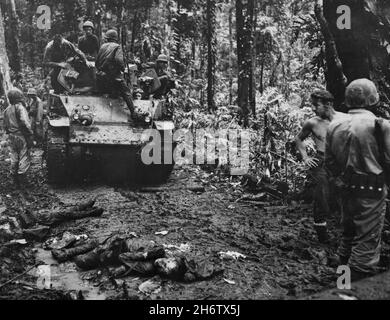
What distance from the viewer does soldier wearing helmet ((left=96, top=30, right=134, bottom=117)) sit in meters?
9.05

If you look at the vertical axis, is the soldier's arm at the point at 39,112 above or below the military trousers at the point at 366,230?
above

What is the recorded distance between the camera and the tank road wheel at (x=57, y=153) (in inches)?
329

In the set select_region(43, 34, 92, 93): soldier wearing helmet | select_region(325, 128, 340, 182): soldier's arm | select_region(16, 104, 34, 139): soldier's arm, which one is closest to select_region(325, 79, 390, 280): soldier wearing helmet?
select_region(325, 128, 340, 182): soldier's arm

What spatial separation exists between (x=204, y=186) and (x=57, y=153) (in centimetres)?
294

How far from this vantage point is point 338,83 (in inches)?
262

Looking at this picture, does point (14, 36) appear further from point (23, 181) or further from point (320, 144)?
point (320, 144)

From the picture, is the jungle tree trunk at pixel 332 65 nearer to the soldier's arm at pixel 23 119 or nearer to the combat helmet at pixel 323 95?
the combat helmet at pixel 323 95

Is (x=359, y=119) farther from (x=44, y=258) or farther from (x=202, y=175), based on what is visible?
(x=202, y=175)

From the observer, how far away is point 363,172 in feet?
12.9

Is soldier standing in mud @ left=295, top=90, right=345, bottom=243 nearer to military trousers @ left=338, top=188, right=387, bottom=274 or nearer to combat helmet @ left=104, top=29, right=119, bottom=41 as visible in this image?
military trousers @ left=338, top=188, right=387, bottom=274

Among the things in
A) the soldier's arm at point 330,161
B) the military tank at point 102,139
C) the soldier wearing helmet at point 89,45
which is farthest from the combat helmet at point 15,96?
the soldier's arm at point 330,161

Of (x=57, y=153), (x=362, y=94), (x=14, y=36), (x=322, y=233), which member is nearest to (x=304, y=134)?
(x=322, y=233)

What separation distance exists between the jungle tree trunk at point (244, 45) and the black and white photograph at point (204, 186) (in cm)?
4
